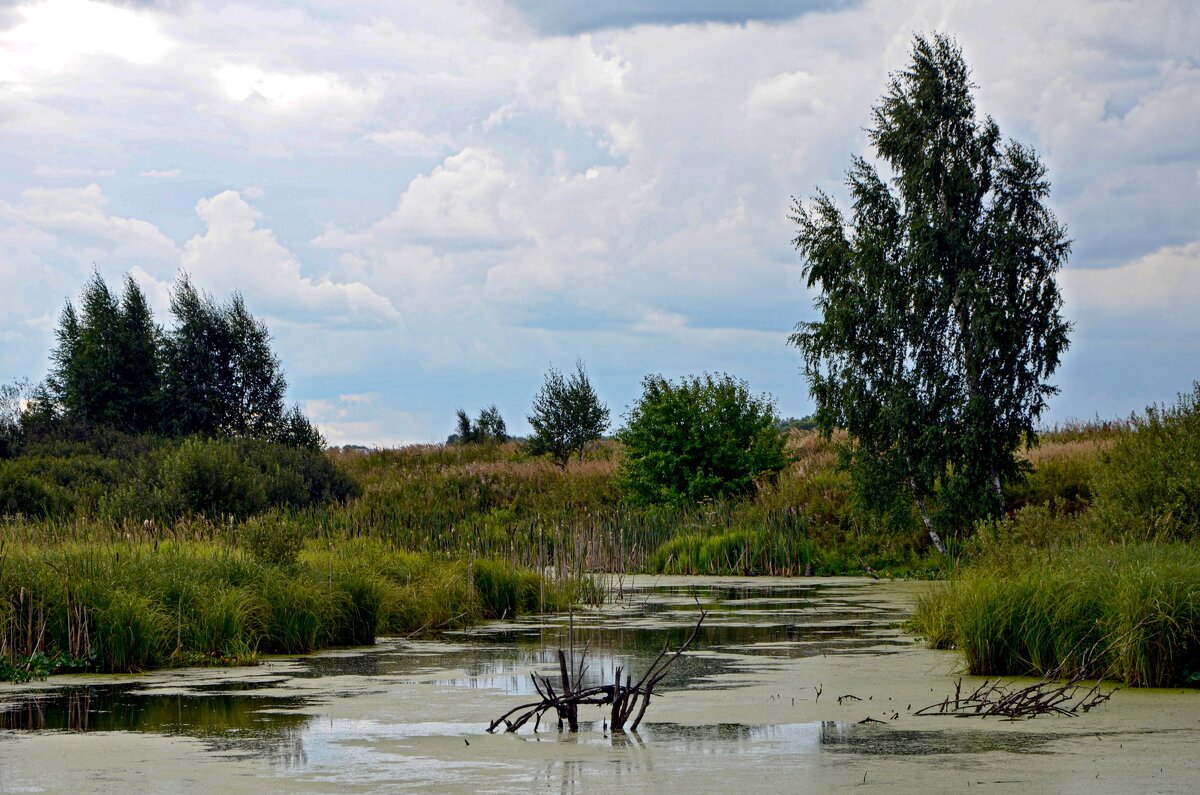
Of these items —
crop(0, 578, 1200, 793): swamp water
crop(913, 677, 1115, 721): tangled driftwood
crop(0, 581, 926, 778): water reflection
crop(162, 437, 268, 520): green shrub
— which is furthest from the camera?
crop(162, 437, 268, 520): green shrub

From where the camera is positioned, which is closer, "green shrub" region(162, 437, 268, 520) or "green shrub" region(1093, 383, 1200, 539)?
"green shrub" region(1093, 383, 1200, 539)

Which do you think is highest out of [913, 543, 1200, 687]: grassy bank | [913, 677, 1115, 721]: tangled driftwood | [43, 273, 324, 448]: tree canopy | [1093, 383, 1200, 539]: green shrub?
[43, 273, 324, 448]: tree canopy

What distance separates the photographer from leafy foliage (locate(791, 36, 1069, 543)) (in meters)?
26.1

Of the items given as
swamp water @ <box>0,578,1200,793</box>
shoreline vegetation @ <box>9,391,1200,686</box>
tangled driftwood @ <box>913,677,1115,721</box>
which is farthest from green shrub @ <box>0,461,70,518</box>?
tangled driftwood @ <box>913,677,1115,721</box>

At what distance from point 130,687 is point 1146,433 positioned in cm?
1109

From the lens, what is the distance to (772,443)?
37156 mm

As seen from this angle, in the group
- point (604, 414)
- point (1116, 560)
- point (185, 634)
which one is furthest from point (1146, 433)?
point (604, 414)

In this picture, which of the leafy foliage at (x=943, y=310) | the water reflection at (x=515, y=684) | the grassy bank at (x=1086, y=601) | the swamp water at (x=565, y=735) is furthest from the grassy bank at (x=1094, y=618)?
the leafy foliage at (x=943, y=310)

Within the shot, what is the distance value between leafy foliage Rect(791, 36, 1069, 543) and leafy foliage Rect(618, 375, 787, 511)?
9.07 meters

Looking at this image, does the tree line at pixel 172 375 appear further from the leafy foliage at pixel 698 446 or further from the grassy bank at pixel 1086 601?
the grassy bank at pixel 1086 601

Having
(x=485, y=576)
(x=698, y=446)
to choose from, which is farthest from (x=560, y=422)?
(x=485, y=576)

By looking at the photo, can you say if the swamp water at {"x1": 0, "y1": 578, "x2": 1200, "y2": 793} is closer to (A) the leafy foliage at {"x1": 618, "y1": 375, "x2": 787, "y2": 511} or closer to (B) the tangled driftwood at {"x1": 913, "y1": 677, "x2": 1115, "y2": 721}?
(B) the tangled driftwood at {"x1": 913, "y1": 677, "x2": 1115, "y2": 721}

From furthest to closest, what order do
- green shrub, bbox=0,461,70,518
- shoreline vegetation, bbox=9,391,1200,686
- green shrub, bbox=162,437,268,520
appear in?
1. green shrub, bbox=0,461,70,518
2. green shrub, bbox=162,437,268,520
3. shoreline vegetation, bbox=9,391,1200,686

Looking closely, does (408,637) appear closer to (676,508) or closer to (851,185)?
(851,185)
